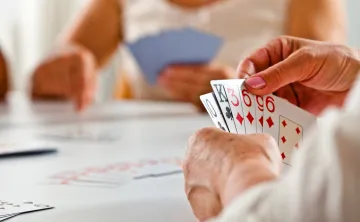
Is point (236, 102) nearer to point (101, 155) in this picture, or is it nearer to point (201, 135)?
point (201, 135)

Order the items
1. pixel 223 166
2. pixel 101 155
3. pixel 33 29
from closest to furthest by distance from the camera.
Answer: pixel 223 166
pixel 101 155
pixel 33 29

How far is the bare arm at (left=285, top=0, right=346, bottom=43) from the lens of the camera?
69.2 inches

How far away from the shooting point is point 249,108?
24.0 inches

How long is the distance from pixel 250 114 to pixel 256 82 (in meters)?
0.03

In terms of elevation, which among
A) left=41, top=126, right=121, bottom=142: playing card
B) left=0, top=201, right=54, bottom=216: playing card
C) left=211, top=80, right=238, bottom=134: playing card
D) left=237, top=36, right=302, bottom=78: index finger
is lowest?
left=41, top=126, right=121, bottom=142: playing card

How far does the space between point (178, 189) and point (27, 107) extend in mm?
1005

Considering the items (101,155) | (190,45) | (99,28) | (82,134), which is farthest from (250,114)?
(99,28)

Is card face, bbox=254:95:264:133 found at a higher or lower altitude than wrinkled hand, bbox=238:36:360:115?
lower

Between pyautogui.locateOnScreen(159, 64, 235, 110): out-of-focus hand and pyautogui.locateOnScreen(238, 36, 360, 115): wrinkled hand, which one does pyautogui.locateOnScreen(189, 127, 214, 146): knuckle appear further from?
pyautogui.locateOnScreen(159, 64, 235, 110): out-of-focus hand

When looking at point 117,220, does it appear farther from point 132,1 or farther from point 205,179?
point 132,1

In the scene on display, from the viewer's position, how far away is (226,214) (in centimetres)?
43

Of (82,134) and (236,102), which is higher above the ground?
(236,102)

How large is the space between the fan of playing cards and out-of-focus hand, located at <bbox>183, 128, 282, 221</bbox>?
0.07 meters

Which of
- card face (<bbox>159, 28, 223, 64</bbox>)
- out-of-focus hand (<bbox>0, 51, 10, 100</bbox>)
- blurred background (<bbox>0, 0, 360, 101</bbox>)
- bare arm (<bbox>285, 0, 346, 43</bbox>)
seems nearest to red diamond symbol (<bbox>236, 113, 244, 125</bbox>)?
card face (<bbox>159, 28, 223, 64</bbox>)
